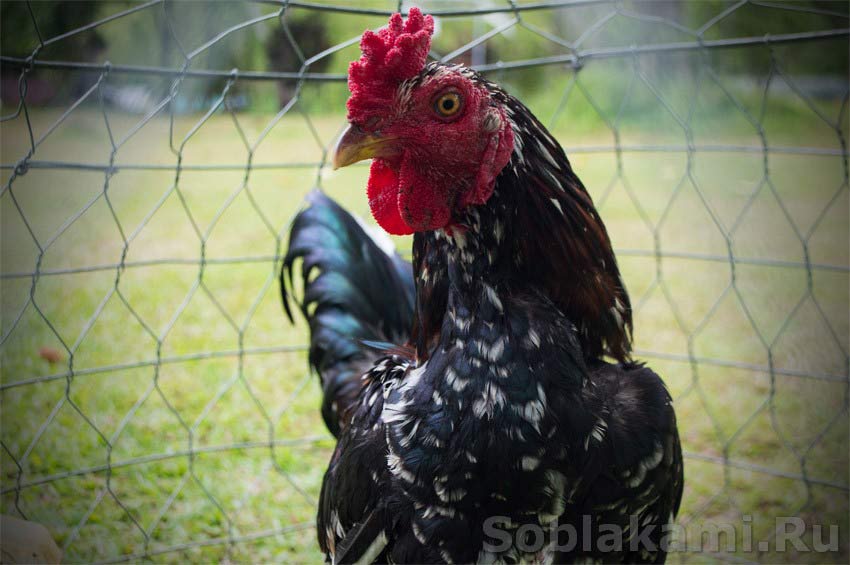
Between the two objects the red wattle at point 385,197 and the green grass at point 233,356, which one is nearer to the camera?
the red wattle at point 385,197

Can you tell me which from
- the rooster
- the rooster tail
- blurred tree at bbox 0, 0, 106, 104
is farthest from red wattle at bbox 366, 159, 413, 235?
blurred tree at bbox 0, 0, 106, 104

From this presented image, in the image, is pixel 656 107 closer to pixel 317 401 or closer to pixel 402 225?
pixel 317 401

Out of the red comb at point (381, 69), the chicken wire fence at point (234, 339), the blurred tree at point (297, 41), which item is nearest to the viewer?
the red comb at point (381, 69)

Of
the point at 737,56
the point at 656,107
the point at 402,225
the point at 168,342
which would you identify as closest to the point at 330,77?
the point at 402,225

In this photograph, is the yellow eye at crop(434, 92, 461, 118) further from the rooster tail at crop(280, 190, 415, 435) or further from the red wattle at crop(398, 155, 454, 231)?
the rooster tail at crop(280, 190, 415, 435)

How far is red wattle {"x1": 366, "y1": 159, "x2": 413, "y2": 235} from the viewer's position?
165 centimetres

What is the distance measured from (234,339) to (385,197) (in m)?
2.91

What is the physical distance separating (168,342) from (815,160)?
5498 mm

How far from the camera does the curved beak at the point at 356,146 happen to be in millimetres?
1543

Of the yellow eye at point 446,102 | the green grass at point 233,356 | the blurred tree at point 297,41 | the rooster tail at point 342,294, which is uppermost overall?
the blurred tree at point 297,41

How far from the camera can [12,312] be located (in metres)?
3.12

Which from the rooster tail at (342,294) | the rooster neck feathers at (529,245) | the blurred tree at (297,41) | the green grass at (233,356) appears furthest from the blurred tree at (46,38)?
the blurred tree at (297,41)

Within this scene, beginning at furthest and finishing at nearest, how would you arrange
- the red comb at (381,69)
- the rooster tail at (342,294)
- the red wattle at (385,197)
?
the rooster tail at (342,294) → the red wattle at (385,197) → the red comb at (381,69)

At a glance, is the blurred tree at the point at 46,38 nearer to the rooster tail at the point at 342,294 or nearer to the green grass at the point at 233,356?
the green grass at the point at 233,356
